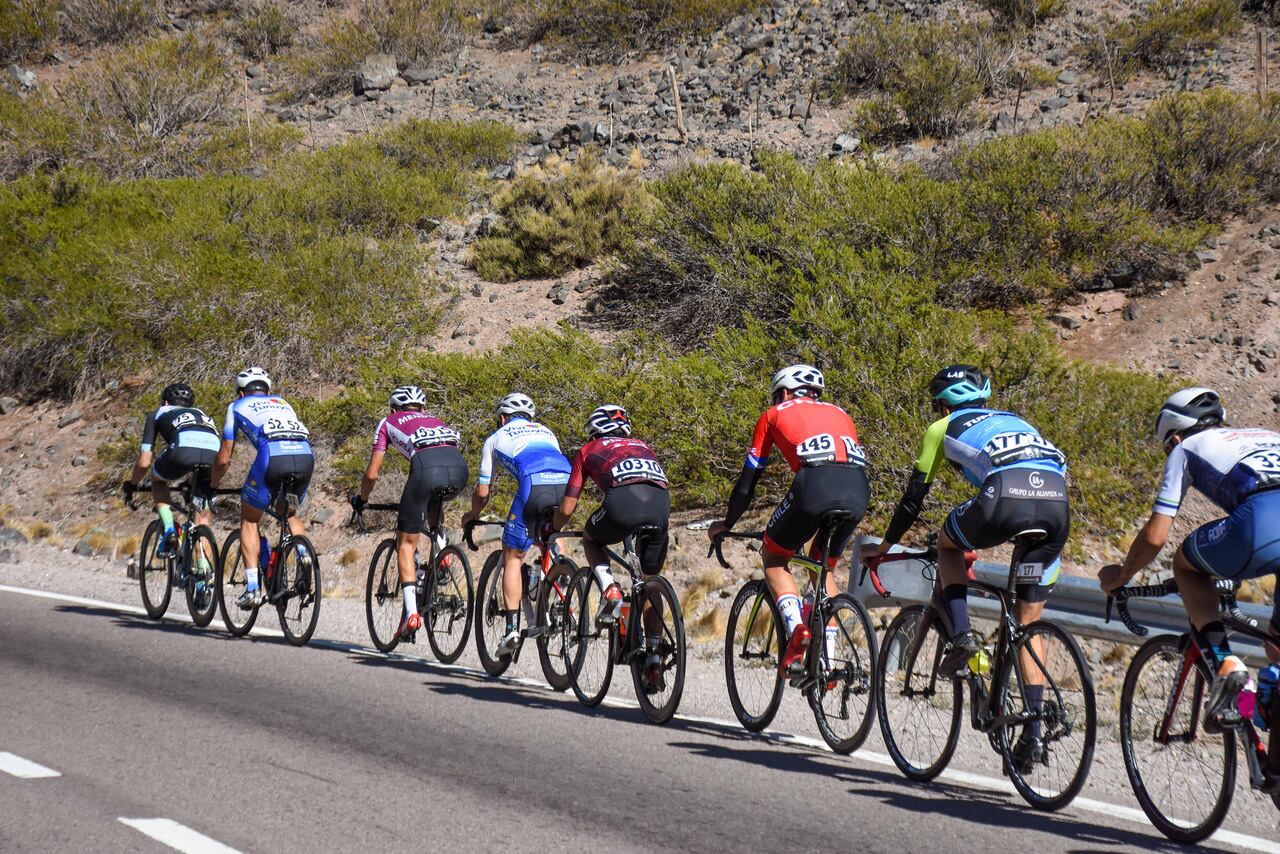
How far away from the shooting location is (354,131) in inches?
1428

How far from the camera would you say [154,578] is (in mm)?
11555

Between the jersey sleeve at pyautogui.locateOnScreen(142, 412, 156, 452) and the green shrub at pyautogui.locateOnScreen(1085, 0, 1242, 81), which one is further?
the green shrub at pyautogui.locateOnScreen(1085, 0, 1242, 81)

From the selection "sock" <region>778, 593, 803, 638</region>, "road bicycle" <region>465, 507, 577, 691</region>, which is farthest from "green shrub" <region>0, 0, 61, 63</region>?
"sock" <region>778, 593, 803, 638</region>

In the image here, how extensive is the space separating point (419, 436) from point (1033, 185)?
1375 centimetres

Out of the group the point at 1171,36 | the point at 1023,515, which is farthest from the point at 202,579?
the point at 1171,36

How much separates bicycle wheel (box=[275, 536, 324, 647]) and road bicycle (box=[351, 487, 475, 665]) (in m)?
0.46

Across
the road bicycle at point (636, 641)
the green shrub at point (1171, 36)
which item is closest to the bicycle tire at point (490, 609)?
the road bicycle at point (636, 641)

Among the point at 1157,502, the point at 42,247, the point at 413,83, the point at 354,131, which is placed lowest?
the point at 1157,502

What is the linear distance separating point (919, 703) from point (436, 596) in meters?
4.62

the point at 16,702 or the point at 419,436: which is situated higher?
the point at 419,436

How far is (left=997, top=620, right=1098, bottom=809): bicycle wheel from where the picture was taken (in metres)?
5.21

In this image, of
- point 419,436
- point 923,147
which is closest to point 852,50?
point 923,147

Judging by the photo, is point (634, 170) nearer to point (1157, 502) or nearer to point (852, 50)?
point (852, 50)

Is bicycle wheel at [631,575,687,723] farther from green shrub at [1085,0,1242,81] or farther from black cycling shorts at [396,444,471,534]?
green shrub at [1085,0,1242,81]
